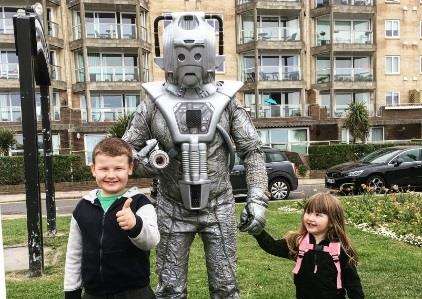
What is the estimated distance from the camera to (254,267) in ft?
20.5

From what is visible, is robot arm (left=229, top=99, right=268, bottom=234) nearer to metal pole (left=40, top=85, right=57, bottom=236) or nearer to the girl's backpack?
the girl's backpack

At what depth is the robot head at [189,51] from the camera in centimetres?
324

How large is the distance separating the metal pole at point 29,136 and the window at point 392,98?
29.0 m

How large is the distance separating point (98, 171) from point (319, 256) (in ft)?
5.11

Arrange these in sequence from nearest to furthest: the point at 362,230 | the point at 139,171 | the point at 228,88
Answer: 1. the point at 139,171
2. the point at 228,88
3. the point at 362,230

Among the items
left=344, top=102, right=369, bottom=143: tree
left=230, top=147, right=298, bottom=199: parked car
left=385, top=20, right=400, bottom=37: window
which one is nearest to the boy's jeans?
left=230, top=147, right=298, bottom=199: parked car

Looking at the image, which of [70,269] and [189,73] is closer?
[70,269]

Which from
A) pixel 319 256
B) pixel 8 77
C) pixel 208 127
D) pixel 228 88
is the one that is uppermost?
pixel 8 77

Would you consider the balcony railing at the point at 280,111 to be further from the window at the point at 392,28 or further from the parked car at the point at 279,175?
the parked car at the point at 279,175

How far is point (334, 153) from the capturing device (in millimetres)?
21188

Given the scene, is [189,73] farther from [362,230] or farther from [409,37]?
[409,37]

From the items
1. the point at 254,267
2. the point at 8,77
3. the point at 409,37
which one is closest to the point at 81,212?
the point at 254,267

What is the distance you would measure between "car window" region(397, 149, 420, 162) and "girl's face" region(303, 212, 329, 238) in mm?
12019

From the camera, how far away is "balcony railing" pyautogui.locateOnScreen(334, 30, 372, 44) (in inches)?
1201
